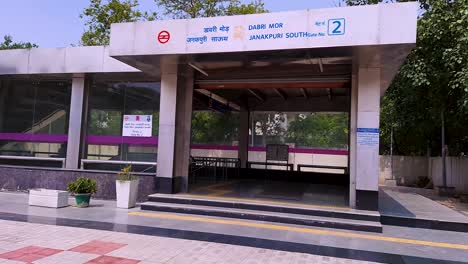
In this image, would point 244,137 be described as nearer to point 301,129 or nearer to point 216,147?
point 216,147

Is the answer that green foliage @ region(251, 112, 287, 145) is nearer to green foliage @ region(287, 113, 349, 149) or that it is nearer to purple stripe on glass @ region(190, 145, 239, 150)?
green foliage @ region(287, 113, 349, 149)

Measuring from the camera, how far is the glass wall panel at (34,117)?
12.2 meters

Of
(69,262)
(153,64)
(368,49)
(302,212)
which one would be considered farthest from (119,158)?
(368,49)

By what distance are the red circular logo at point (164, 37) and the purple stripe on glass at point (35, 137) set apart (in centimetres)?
562

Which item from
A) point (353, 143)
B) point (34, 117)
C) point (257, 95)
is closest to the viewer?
point (353, 143)

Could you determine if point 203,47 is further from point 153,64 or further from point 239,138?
point 239,138

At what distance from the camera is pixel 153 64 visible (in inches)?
365

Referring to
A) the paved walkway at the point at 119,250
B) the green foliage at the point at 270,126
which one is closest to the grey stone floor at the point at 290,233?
the paved walkway at the point at 119,250

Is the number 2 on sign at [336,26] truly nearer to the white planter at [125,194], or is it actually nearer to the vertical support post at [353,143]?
the vertical support post at [353,143]

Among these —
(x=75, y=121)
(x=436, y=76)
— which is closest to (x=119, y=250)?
(x=75, y=121)

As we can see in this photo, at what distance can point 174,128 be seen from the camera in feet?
32.1

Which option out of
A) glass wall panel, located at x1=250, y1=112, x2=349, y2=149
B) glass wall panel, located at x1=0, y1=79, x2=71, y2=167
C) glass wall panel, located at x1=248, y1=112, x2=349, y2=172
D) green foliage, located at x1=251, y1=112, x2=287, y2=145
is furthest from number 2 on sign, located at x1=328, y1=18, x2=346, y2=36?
glass wall panel, located at x1=0, y1=79, x2=71, y2=167

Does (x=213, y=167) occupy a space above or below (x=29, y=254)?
above

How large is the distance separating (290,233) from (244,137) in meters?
9.31
